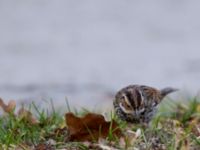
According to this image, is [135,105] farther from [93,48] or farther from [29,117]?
[93,48]

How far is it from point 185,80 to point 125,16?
4.28 m

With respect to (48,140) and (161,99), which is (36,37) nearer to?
(161,99)

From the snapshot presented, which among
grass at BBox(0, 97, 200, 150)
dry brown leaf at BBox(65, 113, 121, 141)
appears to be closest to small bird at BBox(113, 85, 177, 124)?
grass at BBox(0, 97, 200, 150)

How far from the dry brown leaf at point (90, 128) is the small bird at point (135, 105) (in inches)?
24.1

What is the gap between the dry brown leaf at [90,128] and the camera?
24.0 ft

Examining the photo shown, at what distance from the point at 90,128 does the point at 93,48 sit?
8372mm

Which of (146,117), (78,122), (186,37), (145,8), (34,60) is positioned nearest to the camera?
(78,122)

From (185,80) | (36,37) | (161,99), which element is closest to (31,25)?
(36,37)

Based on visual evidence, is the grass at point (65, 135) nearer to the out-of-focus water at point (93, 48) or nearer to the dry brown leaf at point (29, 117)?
the dry brown leaf at point (29, 117)

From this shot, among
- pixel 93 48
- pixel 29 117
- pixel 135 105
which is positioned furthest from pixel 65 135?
pixel 93 48

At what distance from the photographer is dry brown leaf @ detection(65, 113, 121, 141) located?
288 inches

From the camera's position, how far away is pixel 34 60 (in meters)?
14.9

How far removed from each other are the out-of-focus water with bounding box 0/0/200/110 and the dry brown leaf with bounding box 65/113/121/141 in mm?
4176

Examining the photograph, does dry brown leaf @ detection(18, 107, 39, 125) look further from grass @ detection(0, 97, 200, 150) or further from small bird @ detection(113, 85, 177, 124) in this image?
small bird @ detection(113, 85, 177, 124)
